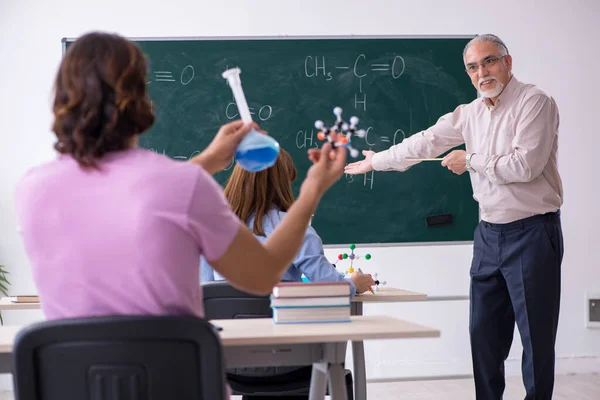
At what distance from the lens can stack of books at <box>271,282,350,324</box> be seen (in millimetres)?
1930

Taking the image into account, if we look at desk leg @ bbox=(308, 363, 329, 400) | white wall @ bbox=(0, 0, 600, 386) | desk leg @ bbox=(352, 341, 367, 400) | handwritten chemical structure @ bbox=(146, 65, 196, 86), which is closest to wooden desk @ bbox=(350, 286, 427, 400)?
desk leg @ bbox=(352, 341, 367, 400)

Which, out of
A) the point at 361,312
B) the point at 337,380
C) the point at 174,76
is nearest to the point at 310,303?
the point at 337,380

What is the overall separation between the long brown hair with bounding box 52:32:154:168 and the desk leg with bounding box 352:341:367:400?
69.8 inches

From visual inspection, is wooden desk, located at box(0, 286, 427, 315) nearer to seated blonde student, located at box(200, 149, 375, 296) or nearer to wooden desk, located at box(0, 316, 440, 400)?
seated blonde student, located at box(200, 149, 375, 296)

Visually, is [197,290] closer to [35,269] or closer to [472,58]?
[35,269]

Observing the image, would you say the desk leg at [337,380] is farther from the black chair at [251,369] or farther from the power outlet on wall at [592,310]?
the power outlet on wall at [592,310]

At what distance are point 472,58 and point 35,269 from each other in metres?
2.56

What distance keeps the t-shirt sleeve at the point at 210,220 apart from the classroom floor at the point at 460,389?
330 cm

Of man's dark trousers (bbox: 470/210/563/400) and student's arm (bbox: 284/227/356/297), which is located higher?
student's arm (bbox: 284/227/356/297)

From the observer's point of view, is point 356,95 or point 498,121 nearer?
point 498,121

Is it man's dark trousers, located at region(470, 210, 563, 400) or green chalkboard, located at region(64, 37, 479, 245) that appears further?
green chalkboard, located at region(64, 37, 479, 245)

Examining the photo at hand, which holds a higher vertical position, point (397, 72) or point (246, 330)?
point (397, 72)

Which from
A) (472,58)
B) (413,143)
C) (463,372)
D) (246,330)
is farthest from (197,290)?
(463,372)

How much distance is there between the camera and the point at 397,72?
191 inches
